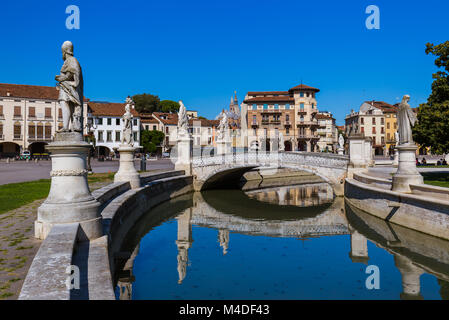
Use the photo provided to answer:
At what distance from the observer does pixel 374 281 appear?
334 inches

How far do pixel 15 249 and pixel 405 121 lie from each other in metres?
13.4

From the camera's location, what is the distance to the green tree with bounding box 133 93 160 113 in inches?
3474

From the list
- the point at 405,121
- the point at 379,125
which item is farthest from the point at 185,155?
the point at 379,125

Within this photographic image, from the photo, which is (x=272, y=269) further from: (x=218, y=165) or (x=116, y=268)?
(x=218, y=165)

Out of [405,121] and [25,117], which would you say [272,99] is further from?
[405,121]

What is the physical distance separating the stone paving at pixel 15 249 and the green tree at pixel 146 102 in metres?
81.0

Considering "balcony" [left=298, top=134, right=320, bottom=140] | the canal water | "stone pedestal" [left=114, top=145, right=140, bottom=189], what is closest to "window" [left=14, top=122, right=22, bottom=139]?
the canal water

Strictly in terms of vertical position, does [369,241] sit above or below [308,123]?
below

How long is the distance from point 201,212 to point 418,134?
465 inches

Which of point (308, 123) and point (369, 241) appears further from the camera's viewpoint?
point (308, 123)

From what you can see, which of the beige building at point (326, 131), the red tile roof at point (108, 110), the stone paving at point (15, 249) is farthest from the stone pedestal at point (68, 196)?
the beige building at point (326, 131)

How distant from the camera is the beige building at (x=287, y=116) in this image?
71.3 meters

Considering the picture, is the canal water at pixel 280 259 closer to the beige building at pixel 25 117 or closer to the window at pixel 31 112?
the beige building at pixel 25 117

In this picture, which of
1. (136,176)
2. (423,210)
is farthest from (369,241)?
(136,176)
